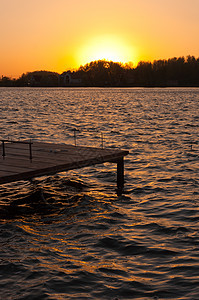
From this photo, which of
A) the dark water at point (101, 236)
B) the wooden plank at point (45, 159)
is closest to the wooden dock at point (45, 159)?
the wooden plank at point (45, 159)

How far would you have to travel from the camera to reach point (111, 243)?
8516 millimetres

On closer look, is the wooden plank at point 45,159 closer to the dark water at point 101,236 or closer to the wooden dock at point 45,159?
the wooden dock at point 45,159

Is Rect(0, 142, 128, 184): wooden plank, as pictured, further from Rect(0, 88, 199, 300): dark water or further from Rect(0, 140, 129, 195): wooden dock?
Rect(0, 88, 199, 300): dark water

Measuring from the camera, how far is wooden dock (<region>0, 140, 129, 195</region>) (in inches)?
395

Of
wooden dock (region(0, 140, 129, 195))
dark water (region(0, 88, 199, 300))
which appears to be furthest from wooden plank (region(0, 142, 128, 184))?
dark water (region(0, 88, 199, 300))

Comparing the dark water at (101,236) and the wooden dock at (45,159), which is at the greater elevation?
the wooden dock at (45,159)

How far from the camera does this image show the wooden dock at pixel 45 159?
10.0 m

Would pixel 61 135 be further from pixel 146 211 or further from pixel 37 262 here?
pixel 37 262

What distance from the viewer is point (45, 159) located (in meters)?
11.5

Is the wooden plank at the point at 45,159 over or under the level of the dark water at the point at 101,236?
over

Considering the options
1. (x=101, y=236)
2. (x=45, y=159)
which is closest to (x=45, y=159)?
(x=45, y=159)

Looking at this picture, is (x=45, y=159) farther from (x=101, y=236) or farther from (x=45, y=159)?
(x=101, y=236)

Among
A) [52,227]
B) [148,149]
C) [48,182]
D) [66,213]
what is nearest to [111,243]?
[52,227]

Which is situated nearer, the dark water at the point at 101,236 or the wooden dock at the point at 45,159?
the dark water at the point at 101,236
